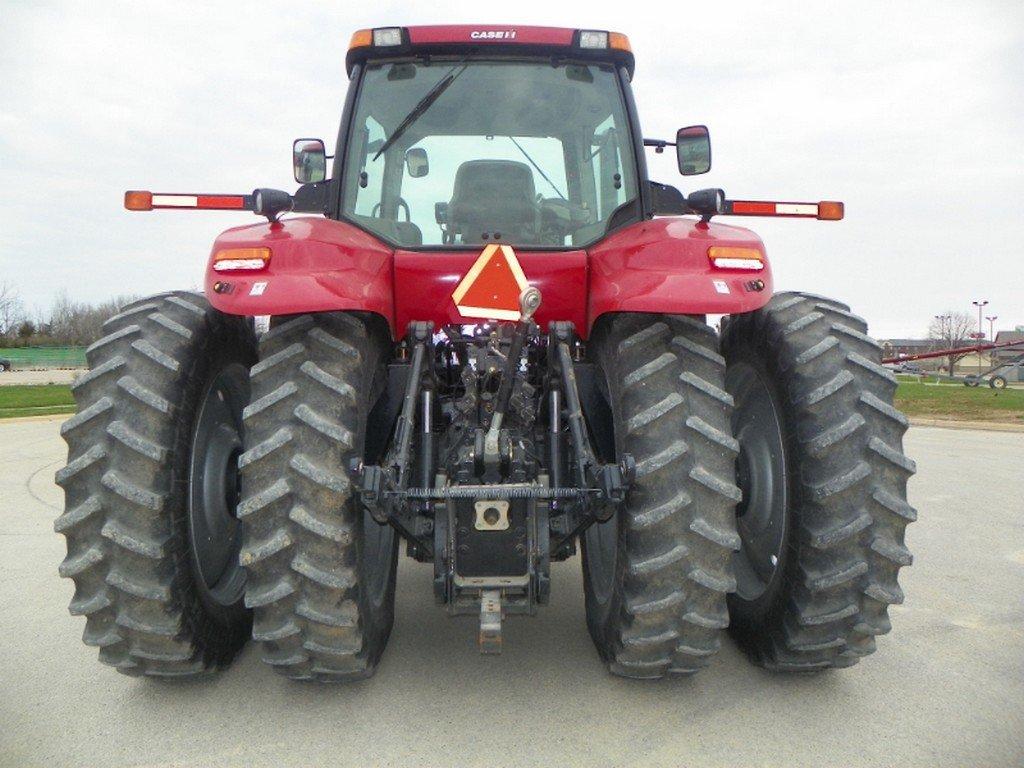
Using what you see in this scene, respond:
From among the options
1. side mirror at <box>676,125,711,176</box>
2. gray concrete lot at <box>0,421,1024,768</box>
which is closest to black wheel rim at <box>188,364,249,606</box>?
gray concrete lot at <box>0,421,1024,768</box>

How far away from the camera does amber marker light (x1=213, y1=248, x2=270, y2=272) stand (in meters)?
2.50

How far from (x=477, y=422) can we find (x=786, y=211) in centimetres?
161

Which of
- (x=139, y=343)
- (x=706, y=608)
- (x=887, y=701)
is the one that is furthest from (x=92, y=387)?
(x=887, y=701)

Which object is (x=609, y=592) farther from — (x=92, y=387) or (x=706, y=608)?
(x=92, y=387)

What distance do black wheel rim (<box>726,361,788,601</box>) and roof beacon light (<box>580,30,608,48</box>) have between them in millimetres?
1468

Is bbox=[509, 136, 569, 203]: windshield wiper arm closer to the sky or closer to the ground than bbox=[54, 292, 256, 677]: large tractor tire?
closer to the sky

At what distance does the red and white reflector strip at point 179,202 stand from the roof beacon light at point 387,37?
2.87 ft

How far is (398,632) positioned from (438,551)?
1099 millimetres

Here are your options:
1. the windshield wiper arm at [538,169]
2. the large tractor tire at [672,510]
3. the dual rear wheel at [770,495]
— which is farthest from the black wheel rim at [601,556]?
the windshield wiper arm at [538,169]

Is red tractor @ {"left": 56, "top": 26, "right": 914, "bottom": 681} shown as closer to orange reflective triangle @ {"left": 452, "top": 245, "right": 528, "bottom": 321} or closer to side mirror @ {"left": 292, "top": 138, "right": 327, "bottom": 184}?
orange reflective triangle @ {"left": 452, "top": 245, "right": 528, "bottom": 321}

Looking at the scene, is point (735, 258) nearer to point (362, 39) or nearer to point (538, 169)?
point (538, 169)

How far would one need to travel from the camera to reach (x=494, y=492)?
7.92ft

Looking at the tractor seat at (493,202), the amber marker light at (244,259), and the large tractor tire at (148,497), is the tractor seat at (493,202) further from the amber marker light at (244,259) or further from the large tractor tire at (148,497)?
the large tractor tire at (148,497)

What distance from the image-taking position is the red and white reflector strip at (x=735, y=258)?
2.53m
